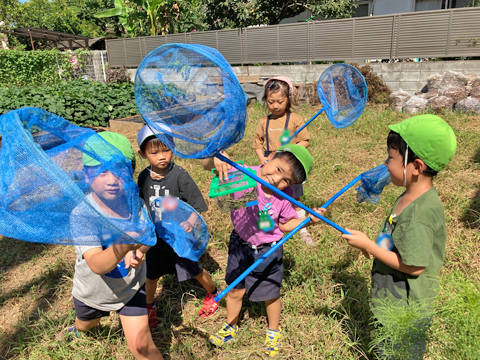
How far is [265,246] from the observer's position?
7.43ft

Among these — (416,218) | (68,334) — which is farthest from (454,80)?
(68,334)

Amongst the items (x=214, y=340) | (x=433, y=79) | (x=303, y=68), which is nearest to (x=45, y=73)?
(x=303, y=68)

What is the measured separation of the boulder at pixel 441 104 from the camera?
24.3 ft

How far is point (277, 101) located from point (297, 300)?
1.86 m

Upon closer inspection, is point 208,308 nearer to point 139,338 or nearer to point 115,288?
point 139,338

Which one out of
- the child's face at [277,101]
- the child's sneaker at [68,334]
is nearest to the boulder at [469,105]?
the child's face at [277,101]

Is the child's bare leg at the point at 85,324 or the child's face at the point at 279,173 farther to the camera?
the child's bare leg at the point at 85,324

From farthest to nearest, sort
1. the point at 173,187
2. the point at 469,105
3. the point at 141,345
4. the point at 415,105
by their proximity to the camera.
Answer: the point at 415,105 < the point at 469,105 < the point at 173,187 < the point at 141,345

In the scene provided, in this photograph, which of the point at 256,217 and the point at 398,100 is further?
the point at 398,100

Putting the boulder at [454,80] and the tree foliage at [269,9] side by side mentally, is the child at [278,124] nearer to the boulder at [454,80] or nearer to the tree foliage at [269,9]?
the boulder at [454,80]

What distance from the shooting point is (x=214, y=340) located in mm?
2373

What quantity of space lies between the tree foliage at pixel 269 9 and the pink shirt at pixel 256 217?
45.7 ft

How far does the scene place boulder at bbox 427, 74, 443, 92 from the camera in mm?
8406

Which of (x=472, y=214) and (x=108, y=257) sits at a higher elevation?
(x=108, y=257)
